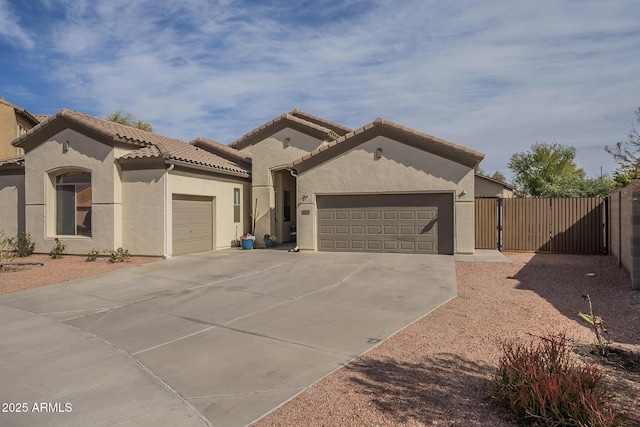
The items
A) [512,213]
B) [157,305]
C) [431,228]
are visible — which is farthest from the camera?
[512,213]

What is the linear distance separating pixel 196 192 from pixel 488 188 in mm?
23766

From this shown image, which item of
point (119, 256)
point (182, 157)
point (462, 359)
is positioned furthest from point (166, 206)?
point (462, 359)

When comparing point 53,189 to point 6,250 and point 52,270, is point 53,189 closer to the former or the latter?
point 6,250

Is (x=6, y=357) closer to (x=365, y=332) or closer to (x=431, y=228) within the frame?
(x=365, y=332)

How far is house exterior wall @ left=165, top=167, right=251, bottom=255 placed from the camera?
1587 centimetres

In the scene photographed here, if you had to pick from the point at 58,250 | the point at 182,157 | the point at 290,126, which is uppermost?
the point at 290,126

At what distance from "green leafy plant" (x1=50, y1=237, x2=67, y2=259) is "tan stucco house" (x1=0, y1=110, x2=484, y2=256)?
215 mm

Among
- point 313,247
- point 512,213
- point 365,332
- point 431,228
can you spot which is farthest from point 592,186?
Result: point 365,332

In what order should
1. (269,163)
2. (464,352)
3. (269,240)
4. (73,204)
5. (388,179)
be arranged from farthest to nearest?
(269,163) → (269,240) → (73,204) → (388,179) → (464,352)

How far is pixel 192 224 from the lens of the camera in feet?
56.5

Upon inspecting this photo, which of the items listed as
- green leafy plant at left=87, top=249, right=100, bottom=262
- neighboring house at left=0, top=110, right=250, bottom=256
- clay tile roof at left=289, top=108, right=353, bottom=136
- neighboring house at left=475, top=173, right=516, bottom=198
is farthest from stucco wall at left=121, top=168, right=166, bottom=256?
neighboring house at left=475, top=173, right=516, bottom=198

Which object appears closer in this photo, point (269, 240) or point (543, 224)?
point (543, 224)

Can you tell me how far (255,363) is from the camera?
5605mm

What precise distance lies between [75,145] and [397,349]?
612 inches
